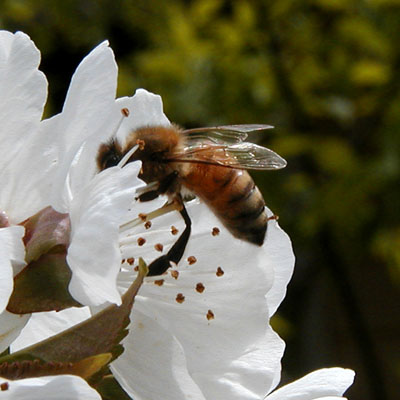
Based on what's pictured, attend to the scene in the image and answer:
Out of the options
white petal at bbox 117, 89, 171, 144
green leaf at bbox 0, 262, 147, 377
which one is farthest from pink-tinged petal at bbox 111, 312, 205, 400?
white petal at bbox 117, 89, 171, 144

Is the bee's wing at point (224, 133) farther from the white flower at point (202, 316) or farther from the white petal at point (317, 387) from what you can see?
the white petal at point (317, 387)

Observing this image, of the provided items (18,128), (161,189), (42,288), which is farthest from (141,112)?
(42,288)

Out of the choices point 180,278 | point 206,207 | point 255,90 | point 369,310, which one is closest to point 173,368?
point 180,278

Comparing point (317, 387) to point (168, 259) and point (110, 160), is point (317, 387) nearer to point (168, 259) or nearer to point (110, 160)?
point (168, 259)

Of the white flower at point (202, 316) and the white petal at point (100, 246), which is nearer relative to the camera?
the white petal at point (100, 246)

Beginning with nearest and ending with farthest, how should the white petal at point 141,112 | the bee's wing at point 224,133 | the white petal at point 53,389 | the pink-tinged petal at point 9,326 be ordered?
the white petal at point 53,389 < the pink-tinged petal at point 9,326 < the white petal at point 141,112 < the bee's wing at point 224,133

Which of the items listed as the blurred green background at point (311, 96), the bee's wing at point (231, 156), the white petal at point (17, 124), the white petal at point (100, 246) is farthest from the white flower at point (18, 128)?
the blurred green background at point (311, 96)

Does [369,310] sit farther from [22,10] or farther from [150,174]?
[150,174]

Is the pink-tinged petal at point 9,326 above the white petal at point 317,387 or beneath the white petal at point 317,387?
above
